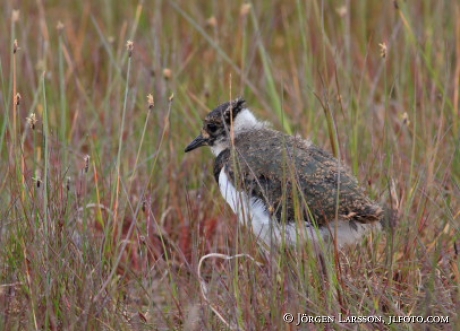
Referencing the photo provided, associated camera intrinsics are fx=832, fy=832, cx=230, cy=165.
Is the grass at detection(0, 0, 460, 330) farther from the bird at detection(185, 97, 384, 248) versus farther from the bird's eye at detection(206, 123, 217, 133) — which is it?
the bird's eye at detection(206, 123, 217, 133)

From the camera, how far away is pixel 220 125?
14.9 feet

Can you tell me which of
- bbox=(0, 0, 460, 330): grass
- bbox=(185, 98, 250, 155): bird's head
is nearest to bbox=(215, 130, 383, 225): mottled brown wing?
bbox=(0, 0, 460, 330): grass

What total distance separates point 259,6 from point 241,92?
2.07m

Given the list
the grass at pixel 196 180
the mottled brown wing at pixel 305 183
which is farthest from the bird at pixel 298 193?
the grass at pixel 196 180

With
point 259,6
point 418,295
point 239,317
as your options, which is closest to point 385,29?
point 259,6

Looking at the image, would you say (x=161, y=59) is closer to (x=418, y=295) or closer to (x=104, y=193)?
(x=104, y=193)

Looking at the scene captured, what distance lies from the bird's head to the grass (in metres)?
0.24

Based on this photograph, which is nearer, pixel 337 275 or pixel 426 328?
pixel 426 328

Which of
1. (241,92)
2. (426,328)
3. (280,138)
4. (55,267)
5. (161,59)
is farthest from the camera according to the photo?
(161,59)

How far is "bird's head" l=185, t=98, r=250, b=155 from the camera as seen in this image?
4512 mm

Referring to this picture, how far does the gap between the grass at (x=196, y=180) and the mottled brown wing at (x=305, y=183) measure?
5.8 inches

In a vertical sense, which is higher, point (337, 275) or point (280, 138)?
point (280, 138)

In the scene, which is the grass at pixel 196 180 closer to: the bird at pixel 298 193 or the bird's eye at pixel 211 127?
the bird at pixel 298 193

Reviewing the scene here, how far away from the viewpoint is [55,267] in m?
3.38
